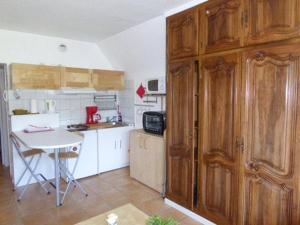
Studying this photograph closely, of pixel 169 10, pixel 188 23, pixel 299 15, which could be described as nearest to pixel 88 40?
pixel 169 10

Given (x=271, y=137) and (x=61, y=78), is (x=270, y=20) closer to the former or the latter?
(x=271, y=137)

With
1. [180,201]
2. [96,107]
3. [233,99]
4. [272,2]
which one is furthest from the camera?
[96,107]

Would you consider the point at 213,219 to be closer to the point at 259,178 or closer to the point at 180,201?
the point at 180,201

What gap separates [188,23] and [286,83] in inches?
47.1

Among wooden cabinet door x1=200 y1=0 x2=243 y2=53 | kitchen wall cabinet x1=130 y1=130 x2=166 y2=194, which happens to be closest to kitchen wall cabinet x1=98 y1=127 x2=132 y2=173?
kitchen wall cabinet x1=130 y1=130 x2=166 y2=194

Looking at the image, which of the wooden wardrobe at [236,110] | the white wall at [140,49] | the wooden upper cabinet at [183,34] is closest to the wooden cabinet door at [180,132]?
the wooden wardrobe at [236,110]

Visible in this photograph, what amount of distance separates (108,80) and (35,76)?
1233mm

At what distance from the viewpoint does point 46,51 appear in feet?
12.0

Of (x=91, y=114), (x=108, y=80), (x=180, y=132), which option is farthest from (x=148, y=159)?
(x=108, y=80)

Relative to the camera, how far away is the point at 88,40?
396 cm

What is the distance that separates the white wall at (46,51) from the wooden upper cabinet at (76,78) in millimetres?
360

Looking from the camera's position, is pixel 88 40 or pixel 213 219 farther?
pixel 88 40

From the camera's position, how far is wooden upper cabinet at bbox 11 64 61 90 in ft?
10.3

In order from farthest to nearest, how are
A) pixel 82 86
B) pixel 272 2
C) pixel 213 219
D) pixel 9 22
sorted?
1. pixel 82 86
2. pixel 9 22
3. pixel 213 219
4. pixel 272 2
